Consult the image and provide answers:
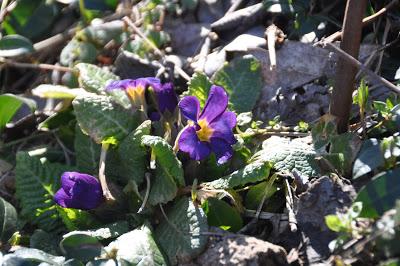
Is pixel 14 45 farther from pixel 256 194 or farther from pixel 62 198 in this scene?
pixel 256 194

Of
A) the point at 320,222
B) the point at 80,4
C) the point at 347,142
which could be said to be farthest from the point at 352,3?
the point at 80,4

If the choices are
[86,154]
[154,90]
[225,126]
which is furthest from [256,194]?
[86,154]

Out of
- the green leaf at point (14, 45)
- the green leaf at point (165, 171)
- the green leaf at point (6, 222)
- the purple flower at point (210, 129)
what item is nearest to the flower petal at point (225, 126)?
the purple flower at point (210, 129)

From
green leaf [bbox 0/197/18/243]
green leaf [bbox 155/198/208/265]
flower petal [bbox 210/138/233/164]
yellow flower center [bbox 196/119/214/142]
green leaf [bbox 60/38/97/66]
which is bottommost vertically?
green leaf [bbox 0/197/18/243]

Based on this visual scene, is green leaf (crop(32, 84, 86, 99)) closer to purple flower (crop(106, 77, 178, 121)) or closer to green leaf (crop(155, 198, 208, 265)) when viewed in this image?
purple flower (crop(106, 77, 178, 121))

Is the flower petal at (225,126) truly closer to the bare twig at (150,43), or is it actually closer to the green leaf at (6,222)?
the bare twig at (150,43)

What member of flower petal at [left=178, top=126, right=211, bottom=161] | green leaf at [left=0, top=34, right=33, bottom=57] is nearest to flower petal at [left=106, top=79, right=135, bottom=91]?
flower petal at [left=178, top=126, right=211, bottom=161]
